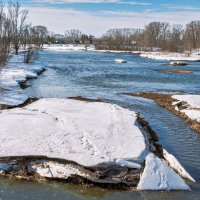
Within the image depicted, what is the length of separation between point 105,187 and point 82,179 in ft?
2.27

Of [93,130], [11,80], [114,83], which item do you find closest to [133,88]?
[114,83]

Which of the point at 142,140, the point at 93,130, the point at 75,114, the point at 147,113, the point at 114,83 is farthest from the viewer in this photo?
the point at 114,83

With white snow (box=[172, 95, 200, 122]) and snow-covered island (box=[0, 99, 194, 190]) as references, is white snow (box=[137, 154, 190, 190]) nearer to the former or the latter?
snow-covered island (box=[0, 99, 194, 190])

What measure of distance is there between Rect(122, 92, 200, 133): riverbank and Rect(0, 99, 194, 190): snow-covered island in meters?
3.50

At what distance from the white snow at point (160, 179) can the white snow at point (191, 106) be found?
8.07 m

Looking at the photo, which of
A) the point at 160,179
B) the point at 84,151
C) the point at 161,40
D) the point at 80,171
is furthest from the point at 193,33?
the point at 80,171

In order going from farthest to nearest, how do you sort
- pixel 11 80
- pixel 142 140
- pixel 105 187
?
1. pixel 11 80
2. pixel 142 140
3. pixel 105 187

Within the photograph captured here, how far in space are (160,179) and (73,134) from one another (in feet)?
13.8

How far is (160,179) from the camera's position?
1055 cm

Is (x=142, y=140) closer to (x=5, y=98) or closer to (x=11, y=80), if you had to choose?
(x=5, y=98)

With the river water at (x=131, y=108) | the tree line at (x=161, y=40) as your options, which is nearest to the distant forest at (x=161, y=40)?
the tree line at (x=161, y=40)

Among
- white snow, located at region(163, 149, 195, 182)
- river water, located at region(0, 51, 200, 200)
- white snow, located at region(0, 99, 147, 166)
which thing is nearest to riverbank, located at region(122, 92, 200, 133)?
river water, located at region(0, 51, 200, 200)

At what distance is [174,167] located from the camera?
1175cm

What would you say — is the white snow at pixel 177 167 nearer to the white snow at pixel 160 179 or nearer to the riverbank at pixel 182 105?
the white snow at pixel 160 179
